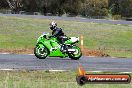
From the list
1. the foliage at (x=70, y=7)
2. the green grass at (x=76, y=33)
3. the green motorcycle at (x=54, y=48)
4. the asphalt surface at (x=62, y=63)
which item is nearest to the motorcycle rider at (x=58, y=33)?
the green motorcycle at (x=54, y=48)

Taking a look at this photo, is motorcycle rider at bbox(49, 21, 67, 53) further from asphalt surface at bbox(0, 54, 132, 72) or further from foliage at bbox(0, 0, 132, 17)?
foliage at bbox(0, 0, 132, 17)

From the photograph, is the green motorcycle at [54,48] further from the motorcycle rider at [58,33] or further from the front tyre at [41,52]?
the motorcycle rider at [58,33]

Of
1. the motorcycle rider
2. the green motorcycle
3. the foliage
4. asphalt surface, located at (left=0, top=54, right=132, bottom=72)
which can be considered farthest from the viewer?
the foliage

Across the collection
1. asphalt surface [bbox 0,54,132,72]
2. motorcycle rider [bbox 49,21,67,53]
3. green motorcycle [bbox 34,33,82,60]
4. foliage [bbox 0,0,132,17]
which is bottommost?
foliage [bbox 0,0,132,17]

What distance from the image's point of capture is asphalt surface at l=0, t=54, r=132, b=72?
58.6ft

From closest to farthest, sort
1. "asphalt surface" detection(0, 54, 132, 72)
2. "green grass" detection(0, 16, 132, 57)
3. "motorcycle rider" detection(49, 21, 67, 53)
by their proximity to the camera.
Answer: "asphalt surface" detection(0, 54, 132, 72), "motorcycle rider" detection(49, 21, 67, 53), "green grass" detection(0, 16, 132, 57)

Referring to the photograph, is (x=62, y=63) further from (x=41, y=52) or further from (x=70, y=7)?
(x=70, y=7)

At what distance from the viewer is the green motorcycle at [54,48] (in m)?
20.6

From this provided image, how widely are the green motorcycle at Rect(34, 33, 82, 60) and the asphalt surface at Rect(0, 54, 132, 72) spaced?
28 centimetres

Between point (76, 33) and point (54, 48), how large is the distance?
58.6ft

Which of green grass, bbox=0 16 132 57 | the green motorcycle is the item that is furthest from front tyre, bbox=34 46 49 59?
green grass, bbox=0 16 132 57

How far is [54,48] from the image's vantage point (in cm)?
2098

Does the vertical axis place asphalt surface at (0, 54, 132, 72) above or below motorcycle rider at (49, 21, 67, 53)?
below

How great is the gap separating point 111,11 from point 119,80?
84895mm
